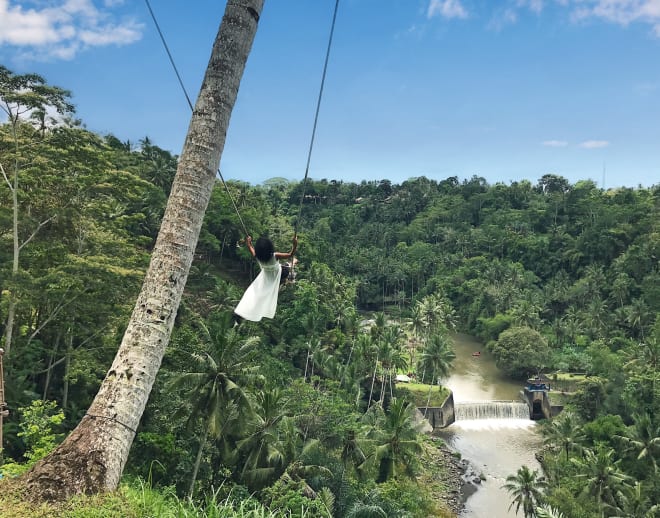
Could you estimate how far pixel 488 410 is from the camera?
2738 cm

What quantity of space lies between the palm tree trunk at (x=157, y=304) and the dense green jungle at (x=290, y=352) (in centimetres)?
15

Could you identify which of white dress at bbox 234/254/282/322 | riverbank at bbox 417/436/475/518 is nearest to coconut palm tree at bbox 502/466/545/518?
riverbank at bbox 417/436/475/518

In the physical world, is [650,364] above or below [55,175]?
below

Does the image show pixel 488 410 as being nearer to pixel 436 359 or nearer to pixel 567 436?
pixel 436 359

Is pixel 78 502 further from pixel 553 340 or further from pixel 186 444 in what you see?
pixel 553 340

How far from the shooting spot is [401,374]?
32469 millimetres

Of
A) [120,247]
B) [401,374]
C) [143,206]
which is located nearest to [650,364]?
[401,374]

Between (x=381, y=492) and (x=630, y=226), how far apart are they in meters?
43.9

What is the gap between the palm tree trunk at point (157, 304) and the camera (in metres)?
2.33

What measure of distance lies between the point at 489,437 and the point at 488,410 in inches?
91.2

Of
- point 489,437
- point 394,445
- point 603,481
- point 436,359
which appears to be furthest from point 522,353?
point 394,445

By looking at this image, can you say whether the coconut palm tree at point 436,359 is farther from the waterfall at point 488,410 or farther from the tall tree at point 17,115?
the tall tree at point 17,115

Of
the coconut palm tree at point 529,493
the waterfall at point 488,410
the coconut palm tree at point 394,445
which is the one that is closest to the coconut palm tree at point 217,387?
the coconut palm tree at point 394,445

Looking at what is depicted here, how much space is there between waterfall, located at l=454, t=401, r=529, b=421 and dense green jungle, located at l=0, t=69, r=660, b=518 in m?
1.94
